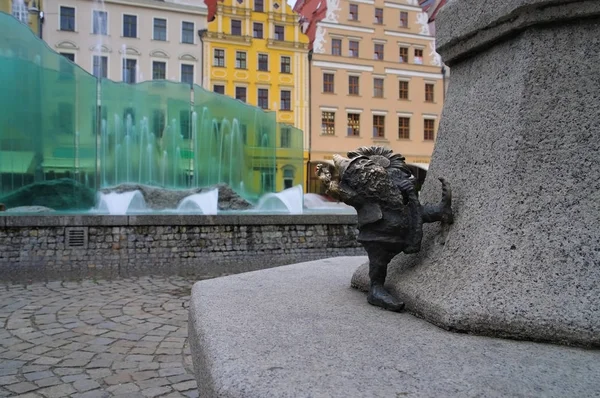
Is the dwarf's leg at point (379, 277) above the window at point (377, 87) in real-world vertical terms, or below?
below

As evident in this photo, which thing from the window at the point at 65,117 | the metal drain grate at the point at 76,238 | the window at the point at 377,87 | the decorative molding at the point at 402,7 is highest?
the decorative molding at the point at 402,7

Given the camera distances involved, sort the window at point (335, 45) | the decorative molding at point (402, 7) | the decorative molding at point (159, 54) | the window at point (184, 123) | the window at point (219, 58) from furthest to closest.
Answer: the decorative molding at point (402, 7) → the window at point (335, 45) → the window at point (219, 58) → the decorative molding at point (159, 54) → the window at point (184, 123)

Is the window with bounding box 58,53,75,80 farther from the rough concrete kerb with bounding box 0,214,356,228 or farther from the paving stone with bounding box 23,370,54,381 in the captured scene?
the paving stone with bounding box 23,370,54,381

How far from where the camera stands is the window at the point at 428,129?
3234 cm

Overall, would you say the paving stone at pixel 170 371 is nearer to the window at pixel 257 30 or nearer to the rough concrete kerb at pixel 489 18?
the rough concrete kerb at pixel 489 18

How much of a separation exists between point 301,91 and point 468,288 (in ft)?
94.5

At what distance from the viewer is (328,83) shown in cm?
3031

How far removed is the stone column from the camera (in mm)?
1544

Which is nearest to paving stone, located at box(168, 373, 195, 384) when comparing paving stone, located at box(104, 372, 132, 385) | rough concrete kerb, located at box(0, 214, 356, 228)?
paving stone, located at box(104, 372, 132, 385)

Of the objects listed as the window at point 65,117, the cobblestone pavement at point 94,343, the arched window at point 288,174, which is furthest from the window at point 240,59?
the cobblestone pavement at point 94,343

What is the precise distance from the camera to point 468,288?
1661 millimetres

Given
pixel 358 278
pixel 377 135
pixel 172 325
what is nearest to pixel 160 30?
pixel 377 135

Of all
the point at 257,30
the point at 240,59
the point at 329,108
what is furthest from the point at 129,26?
the point at 329,108

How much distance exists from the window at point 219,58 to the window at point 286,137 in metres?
13.9
